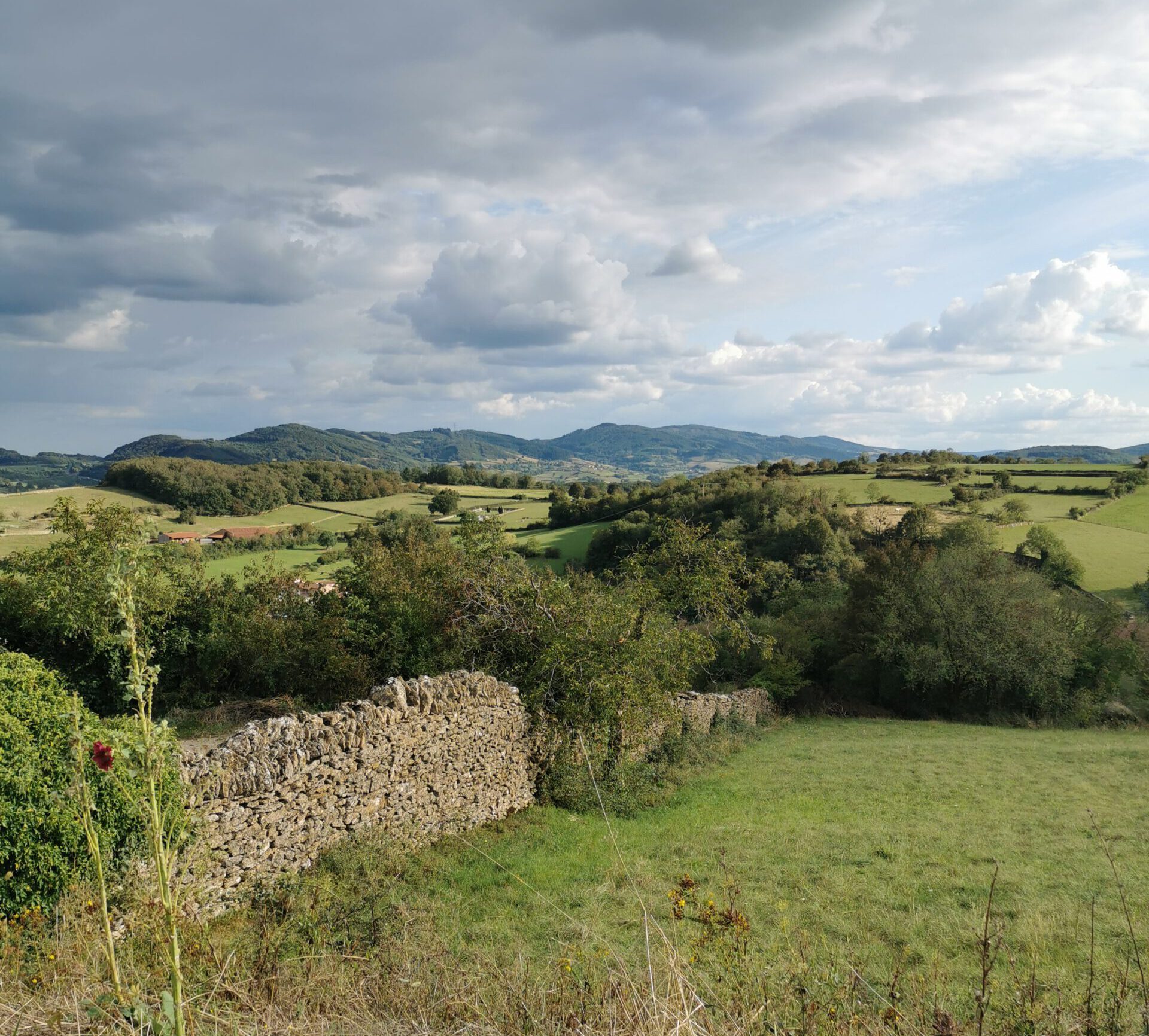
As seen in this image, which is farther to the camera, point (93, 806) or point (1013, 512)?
point (1013, 512)

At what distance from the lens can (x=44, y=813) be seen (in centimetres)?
647

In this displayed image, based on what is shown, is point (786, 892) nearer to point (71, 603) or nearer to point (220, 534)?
point (71, 603)

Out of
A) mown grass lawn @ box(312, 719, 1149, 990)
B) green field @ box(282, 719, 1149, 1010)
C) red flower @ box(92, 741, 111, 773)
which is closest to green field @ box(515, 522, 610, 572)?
green field @ box(282, 719, 1149, 1010)

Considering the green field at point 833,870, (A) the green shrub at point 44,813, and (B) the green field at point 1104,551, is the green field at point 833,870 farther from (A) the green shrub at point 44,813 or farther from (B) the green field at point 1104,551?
(B) the green field at point 1104,551

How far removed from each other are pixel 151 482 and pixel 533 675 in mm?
74442

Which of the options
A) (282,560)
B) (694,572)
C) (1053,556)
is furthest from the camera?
(282,560)

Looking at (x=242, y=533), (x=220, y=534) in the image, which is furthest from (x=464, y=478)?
(x=220, y=534)

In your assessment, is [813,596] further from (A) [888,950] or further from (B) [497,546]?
(A) [888,950]

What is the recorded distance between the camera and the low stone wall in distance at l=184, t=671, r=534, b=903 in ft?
25.9

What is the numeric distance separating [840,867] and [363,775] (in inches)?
265

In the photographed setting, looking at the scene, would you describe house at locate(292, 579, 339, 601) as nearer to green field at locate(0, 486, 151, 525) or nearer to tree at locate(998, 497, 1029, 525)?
green field at locate(0, 486, 151, 525)

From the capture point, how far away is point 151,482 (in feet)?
238

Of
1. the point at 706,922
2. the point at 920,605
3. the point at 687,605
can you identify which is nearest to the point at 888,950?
the point at 706,922

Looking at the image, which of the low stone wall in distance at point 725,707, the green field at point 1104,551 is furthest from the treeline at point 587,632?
the green field at point 1104,551
